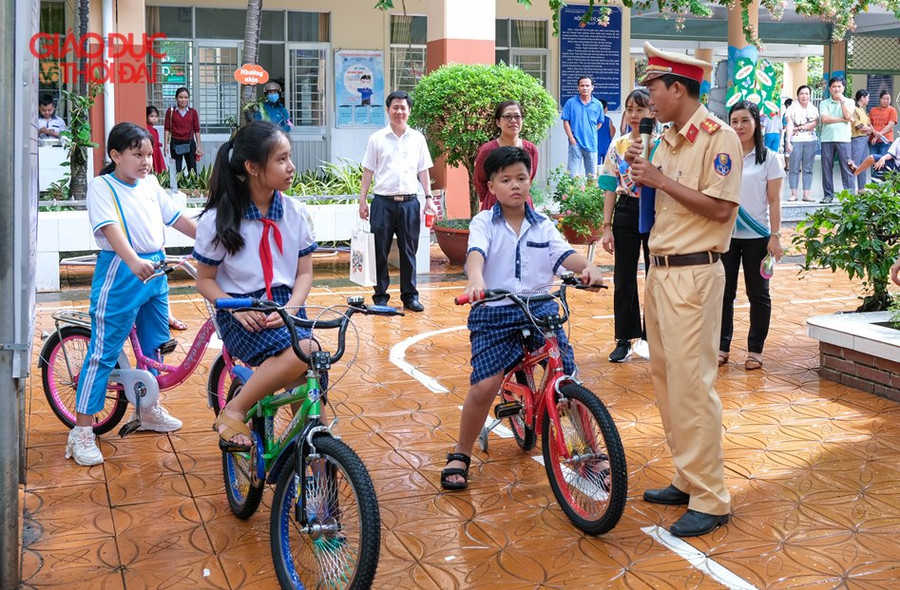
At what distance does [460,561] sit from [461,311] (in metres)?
5.18

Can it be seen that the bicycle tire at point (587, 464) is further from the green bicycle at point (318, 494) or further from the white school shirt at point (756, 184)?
the white school shirt at point (756, 184)

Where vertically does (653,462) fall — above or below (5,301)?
below

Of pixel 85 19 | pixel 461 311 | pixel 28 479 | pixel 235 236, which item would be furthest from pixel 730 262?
pixel 85 19

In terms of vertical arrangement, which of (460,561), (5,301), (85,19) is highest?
(85,19)

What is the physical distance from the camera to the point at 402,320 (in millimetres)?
8922

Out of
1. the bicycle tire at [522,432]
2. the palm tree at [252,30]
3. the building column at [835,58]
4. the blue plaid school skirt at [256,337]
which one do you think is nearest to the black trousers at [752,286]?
the bicycle tire at [522,432]

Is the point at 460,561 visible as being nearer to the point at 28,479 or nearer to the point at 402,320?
the point at 28,479

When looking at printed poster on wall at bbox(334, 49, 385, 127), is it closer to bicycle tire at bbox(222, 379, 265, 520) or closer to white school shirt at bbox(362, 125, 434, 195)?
white school shirt at bbox(362, 125, 434, 195)

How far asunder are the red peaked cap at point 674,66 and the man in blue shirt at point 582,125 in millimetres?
11406

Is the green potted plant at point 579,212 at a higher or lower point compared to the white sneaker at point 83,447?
higher

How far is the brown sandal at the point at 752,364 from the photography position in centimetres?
716

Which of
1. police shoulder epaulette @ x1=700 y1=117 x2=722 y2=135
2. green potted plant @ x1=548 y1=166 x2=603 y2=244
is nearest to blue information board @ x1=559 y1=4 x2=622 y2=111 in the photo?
green potted plant @ x1=548 y1=166 x2=603 y2=244

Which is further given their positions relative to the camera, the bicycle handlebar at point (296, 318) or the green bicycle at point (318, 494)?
the bicycle handlebar at point (296, 318)

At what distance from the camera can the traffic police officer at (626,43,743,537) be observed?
14.3ft
